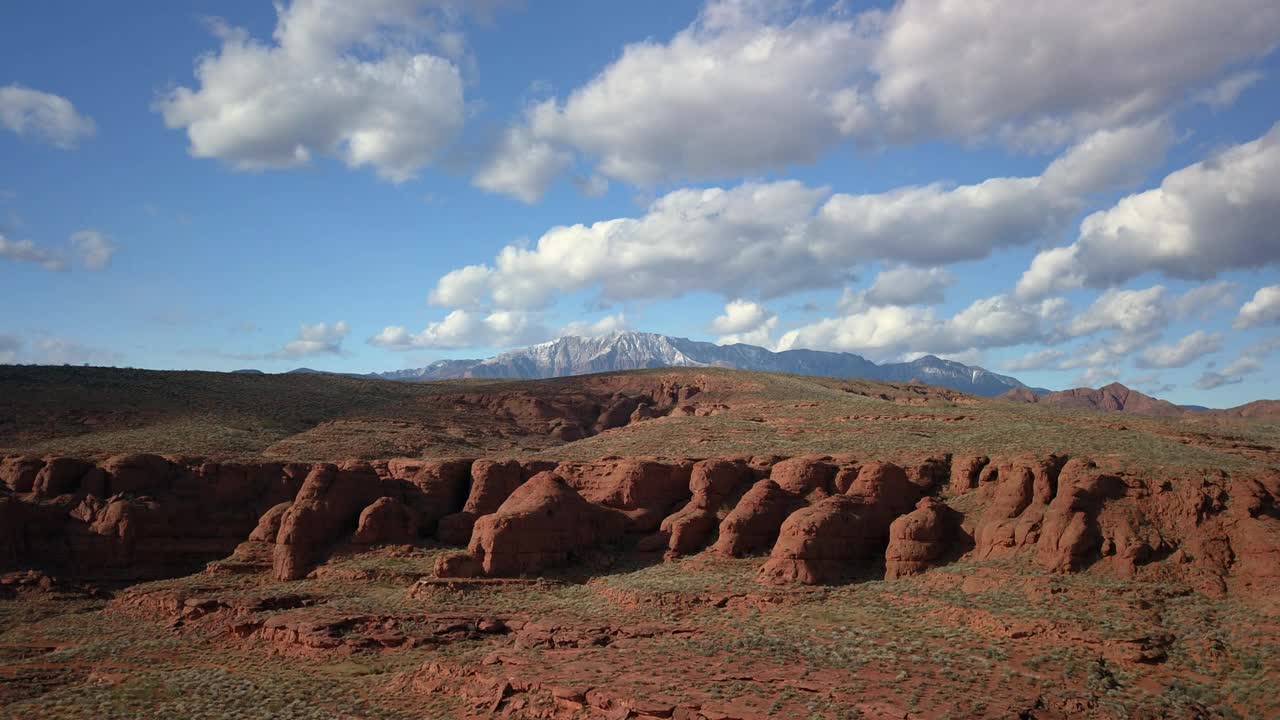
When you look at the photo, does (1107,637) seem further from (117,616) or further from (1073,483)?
(117,616)

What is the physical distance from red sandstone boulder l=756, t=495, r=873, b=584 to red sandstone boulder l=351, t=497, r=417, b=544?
18.0 m

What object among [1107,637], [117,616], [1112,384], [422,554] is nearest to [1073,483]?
[1107,637]

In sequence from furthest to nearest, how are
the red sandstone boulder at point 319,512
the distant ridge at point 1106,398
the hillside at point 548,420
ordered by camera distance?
the distant ridge at point 1106,398 < the hillside at point 548,420 < the red sandstone boulder at point 319,512

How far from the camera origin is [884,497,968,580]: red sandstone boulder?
37.0 m

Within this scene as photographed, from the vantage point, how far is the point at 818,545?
3734 centimetres

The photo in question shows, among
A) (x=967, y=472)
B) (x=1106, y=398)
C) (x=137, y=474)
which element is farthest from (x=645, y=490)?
(x=1106, y=398)

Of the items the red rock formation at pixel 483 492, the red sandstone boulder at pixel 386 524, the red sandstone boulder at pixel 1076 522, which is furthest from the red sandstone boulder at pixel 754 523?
the red sandstone boulder at pixel 386 524

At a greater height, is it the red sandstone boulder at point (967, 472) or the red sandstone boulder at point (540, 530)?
the red sandstone boulder at point (967, 472)

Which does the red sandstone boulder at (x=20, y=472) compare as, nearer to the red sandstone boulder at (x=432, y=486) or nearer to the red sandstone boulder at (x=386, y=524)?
the red sandstone boulder at (x=386, y=524)

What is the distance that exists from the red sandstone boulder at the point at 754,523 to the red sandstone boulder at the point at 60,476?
3162cm

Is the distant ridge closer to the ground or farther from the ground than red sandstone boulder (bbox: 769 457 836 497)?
farther from the ground

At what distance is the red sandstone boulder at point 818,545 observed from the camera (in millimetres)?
36875

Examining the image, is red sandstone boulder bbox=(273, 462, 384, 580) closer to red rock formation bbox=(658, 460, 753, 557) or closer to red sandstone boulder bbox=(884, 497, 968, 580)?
red rock formation bbox=(658, 460, 753, 557)

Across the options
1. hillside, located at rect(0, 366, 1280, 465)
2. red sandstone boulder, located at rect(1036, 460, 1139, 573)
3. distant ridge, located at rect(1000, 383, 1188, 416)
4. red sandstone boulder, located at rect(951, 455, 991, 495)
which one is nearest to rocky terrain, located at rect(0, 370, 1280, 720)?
red sandstone boulder, located at rect(1036, 460, 1139, 573)
